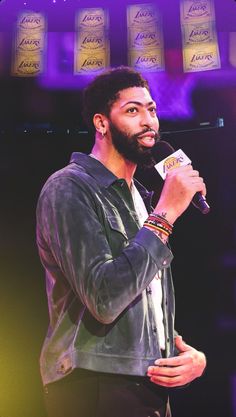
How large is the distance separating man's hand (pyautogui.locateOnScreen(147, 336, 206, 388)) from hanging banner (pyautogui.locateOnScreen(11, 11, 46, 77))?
1612 millimetres

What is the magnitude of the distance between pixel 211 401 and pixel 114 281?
135 cm

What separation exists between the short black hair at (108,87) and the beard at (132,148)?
115 mm

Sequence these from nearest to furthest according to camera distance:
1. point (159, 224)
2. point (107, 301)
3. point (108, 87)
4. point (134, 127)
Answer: point (107, 301) → point (159, 224) → point (134, 127) → point (108, 87)

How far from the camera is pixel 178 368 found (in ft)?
4.18

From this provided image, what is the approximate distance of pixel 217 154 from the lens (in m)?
2.25

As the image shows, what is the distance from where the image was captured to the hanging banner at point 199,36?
227 centimetres

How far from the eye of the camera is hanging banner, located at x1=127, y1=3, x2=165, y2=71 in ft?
7.41

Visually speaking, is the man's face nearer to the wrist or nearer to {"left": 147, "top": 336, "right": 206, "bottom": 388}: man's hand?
the wrist

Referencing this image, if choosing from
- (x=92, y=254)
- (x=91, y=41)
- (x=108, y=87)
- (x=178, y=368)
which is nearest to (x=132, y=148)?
(x=108, y=87)

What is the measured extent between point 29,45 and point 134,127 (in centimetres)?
115

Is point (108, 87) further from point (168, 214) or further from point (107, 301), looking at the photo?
point (107, 301)

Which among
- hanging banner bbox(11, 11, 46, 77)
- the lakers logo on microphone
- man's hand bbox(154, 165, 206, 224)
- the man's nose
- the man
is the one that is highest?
hanging banner bbox(11, 11, 46, 77)

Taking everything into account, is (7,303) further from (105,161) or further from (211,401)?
(211,401)

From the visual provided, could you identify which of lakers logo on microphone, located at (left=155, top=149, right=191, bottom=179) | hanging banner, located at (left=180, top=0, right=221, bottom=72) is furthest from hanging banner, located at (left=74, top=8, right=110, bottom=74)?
lakers logo on microphone, located at (left=155, top=149, right=191, bottom=179)
